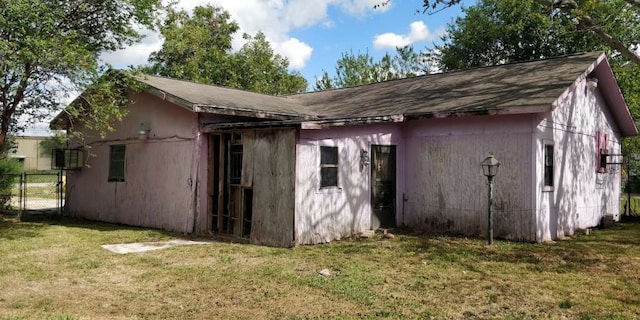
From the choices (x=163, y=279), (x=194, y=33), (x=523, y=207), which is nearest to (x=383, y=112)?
(x=523, y=207)

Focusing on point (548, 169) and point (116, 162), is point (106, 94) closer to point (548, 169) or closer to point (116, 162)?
point (116, 162)

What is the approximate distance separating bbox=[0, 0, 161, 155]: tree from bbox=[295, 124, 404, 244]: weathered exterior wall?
15.8 ft

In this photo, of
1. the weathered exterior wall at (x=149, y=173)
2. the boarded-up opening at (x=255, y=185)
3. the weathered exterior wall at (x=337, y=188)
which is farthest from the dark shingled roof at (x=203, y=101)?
the weathered exterior wall at (x=337, y=188)

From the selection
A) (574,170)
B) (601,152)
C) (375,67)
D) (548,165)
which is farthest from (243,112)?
(375,67)

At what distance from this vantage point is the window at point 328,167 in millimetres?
9406

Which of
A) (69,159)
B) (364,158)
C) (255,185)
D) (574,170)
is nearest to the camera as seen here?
(255,185)

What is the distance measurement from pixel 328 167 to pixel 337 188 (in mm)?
515

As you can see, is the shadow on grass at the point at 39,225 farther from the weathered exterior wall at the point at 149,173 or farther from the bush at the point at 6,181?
the bush at the point at 6,181

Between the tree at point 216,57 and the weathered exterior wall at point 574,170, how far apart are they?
2080 cm

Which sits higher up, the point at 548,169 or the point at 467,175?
the point at 548,169

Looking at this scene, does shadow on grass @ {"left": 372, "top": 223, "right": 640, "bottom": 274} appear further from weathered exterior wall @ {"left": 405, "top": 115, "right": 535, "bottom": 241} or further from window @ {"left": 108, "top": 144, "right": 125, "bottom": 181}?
window @ {"left": 108, "top": 144, "right": 125, "bottom": 181}

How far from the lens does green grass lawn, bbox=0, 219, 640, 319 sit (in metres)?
5.10

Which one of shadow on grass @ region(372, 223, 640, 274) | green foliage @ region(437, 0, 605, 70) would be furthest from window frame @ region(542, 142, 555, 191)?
green foliage @ region(437, 0, 605, 70)

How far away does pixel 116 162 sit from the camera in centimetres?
1301
